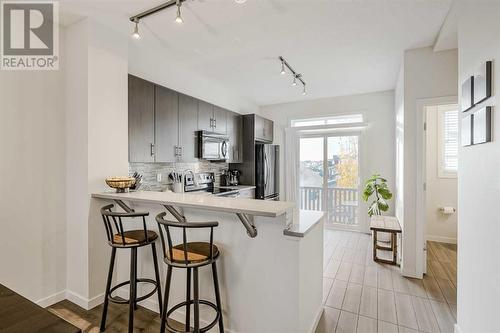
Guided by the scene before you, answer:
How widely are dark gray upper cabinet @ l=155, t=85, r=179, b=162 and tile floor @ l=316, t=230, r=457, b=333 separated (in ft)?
8.23

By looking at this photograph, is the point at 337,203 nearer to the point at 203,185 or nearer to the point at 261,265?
the point at 203,185

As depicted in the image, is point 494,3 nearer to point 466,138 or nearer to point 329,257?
point 466,138

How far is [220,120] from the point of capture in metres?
4.34

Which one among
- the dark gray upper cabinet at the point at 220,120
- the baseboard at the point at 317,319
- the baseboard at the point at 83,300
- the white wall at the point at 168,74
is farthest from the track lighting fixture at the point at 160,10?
the baseboard at the point at 317,319

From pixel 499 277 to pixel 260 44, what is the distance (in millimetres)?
2862

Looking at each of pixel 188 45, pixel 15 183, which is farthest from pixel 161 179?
pixel 188 45

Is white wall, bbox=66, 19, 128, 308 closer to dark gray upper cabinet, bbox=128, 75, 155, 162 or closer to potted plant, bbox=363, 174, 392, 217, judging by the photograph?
dark gray upper cabinet, bbox=128, 75, 155, 162

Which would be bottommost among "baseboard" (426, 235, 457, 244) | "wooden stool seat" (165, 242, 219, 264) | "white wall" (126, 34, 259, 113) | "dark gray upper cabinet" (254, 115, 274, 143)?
"baseboard" (426, 235, 457, 244)

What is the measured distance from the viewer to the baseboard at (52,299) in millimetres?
2303

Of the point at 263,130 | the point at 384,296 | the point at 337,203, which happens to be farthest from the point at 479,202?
the point at 263,130

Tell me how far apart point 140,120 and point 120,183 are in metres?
0.87

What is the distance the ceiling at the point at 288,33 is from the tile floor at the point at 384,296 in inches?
109

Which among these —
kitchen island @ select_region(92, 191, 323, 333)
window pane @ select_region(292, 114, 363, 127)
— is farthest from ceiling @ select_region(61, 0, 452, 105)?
kitchen island @ select_region(92, 191, 323, 333)

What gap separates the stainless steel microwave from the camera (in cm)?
380
